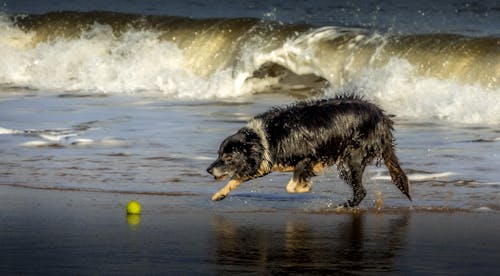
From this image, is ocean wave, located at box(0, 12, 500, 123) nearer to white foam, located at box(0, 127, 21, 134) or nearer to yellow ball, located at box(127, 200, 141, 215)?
white foam, located at box(0, 127, 21, 134)

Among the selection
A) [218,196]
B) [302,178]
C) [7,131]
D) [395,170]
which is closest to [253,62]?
[7,131]

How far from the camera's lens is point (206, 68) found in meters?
23.5

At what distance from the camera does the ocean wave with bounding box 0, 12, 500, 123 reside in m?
19.2

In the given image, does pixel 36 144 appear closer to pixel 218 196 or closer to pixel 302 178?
pixel 218 196

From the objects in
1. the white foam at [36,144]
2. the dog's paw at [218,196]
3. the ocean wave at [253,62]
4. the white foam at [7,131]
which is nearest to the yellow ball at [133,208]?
the dog's paw at [218,196]

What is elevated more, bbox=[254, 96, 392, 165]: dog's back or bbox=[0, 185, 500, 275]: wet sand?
bbox=[254, 96, 392, 165]: dog's back

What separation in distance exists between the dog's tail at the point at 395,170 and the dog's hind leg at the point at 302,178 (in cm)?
64

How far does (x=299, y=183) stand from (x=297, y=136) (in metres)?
0.39

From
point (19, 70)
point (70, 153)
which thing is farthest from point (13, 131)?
point (19, 70)

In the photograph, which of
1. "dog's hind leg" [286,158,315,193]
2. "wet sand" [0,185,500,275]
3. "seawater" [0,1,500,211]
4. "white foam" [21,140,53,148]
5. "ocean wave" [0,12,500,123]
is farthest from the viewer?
"ocean wave" [0,12,500,123]

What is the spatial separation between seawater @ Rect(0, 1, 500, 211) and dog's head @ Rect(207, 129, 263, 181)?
315 mm

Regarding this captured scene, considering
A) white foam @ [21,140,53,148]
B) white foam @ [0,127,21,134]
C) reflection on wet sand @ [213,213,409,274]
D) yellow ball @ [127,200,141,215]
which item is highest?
white foam @ [0,127,21,134]

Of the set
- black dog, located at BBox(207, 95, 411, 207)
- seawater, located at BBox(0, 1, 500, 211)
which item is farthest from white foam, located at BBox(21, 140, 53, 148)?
black dog, located at BBox(207, 95, 411, 207)

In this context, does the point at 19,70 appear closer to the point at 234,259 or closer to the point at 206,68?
the point at 206,68
